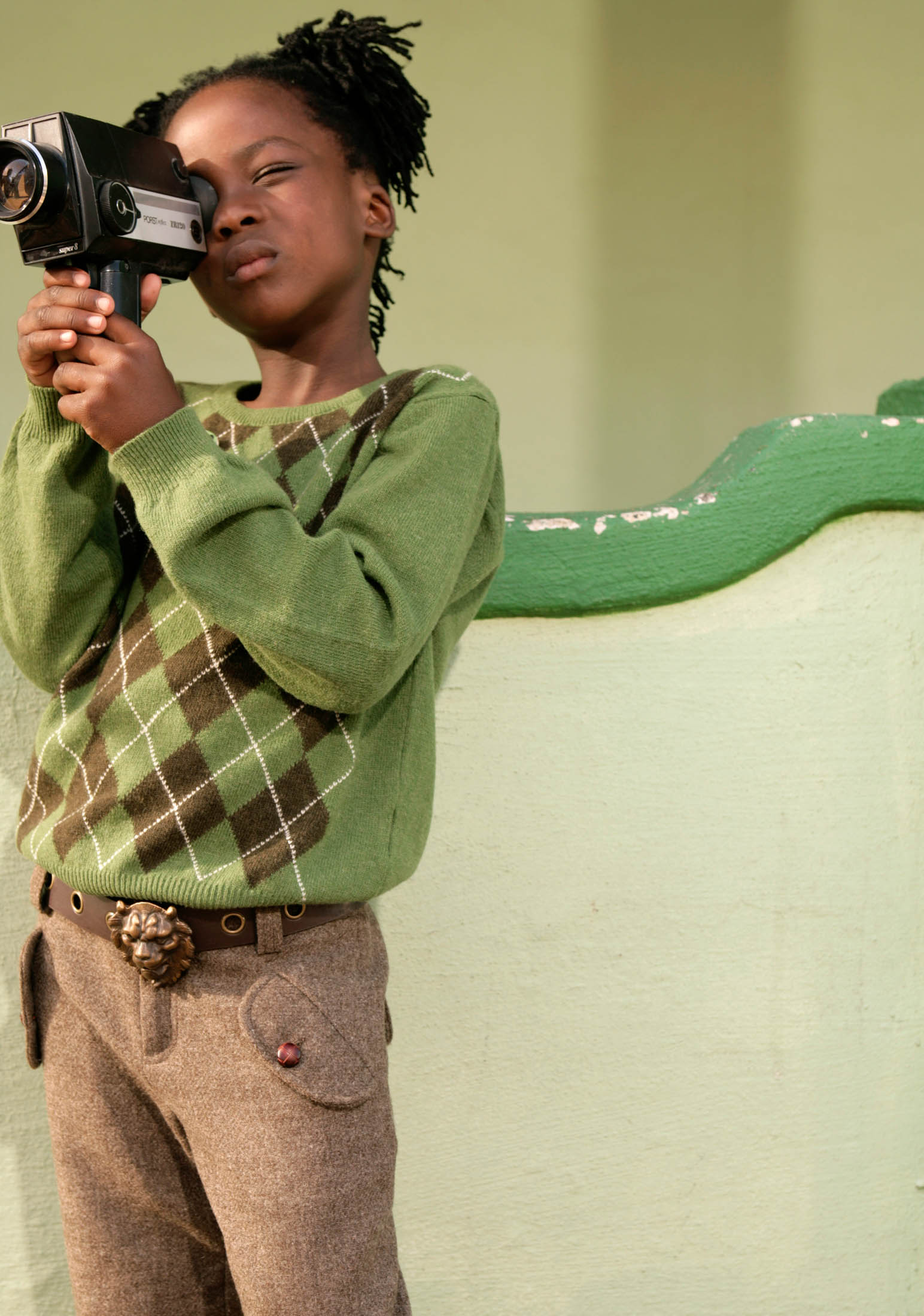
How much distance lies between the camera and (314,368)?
4.13 feet

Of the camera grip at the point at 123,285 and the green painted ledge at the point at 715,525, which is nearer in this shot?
the camera grip at the point at 123,285

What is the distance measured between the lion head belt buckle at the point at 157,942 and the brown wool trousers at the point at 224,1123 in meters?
0.01

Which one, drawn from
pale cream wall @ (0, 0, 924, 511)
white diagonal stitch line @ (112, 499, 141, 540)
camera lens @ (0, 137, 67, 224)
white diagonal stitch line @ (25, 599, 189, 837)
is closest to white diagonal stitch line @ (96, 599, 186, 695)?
white diagonal stitch line @ (25, 599, 189, 837)

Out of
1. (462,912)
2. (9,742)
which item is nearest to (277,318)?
(9,742)

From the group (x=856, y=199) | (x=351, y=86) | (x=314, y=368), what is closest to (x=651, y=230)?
(x=856, y=199)

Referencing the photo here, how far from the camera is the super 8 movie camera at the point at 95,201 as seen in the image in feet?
3.29

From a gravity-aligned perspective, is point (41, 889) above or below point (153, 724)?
below

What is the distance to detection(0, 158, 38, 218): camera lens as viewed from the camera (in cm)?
100

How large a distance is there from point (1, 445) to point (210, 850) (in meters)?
2.35

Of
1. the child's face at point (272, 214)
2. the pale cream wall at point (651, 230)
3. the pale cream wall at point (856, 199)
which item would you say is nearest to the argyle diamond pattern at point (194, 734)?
the child's face at point (272, 214)

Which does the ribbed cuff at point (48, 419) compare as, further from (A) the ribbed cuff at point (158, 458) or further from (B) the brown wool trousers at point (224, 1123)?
(B) the brown wool trousers at point (224, 1123)

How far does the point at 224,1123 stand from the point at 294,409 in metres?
0.63

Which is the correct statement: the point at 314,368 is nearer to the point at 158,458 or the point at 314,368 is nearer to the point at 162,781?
the point at 158,458

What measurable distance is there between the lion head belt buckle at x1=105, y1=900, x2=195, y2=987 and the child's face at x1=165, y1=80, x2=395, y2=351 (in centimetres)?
54
